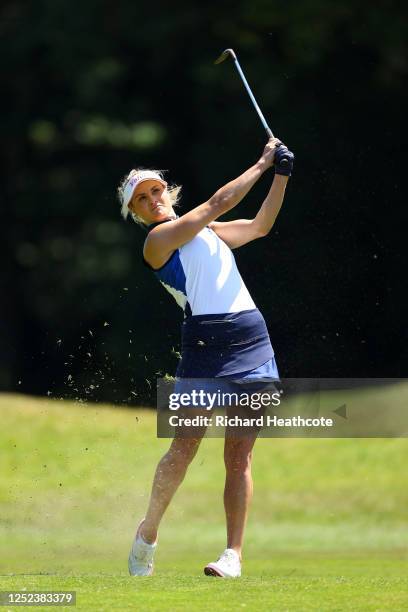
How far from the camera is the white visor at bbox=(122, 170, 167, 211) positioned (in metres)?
A: 5.61

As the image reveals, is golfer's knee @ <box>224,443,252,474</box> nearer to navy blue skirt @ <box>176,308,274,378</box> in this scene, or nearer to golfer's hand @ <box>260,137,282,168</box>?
navy blue skirt @ <box>176,308,274,378</box>

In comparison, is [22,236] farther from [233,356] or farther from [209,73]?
[233,356]

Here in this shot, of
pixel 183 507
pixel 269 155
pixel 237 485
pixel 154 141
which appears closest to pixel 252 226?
pixel 269 155

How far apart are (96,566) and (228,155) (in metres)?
13.7

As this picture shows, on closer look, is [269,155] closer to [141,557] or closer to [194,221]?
[194,221]

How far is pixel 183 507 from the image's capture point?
9180 mm

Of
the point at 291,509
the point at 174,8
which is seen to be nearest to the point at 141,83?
the point at 174,8

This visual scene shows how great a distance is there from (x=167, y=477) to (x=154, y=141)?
15.9 metres

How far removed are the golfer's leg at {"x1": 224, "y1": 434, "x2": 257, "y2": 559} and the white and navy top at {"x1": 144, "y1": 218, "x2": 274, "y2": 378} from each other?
12.5 inches

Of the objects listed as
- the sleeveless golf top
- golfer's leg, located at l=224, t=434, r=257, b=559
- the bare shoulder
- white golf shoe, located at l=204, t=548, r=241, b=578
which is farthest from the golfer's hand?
white golf shoe, located at l=204, t=548, r=241, b=578

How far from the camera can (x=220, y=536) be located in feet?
28.2

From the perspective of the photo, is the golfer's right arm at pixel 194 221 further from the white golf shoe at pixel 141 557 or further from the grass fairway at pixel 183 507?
the grass fairway at pixel 183 507

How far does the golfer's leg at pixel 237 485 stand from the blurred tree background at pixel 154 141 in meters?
10.2

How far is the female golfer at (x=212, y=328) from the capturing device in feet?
17.8
